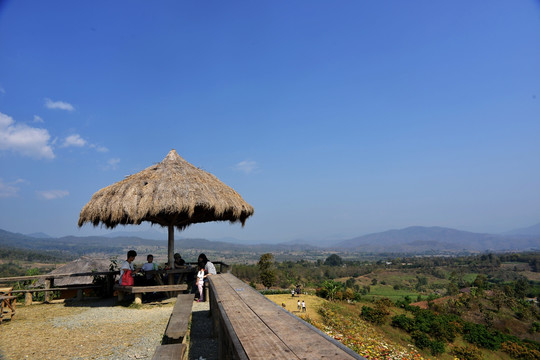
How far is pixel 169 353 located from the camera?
326cm

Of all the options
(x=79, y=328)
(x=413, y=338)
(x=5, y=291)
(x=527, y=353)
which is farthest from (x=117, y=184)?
(x=527, y=353)

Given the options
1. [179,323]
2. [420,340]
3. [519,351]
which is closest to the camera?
[179,323]

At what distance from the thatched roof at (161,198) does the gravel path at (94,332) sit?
7.48 ft

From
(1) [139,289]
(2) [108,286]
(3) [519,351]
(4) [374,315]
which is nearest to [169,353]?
(1) [139,289]

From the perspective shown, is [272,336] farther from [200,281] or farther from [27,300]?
[27,300]

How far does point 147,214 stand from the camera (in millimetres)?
→ 8211

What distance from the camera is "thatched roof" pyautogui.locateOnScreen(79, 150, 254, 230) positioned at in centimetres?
810

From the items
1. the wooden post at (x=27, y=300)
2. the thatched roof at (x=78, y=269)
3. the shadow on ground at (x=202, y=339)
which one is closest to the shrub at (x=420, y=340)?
the shadow on ground at (x=202, y=339)

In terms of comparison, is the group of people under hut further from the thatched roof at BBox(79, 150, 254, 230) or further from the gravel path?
the thatched roof at BBox(79, 150, 254, 230)

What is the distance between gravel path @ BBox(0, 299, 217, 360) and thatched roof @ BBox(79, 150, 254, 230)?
2280 millimetres

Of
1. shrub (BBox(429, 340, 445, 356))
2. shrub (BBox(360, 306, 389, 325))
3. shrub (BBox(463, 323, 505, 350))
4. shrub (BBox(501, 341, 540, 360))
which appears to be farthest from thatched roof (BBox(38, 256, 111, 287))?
shrub (BBox(501, 341, 540, 360))

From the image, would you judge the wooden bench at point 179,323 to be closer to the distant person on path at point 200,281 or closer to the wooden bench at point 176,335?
the wooden bench at point 176,335

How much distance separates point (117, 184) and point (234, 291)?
6014mm

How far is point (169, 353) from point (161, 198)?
545 centimetres
